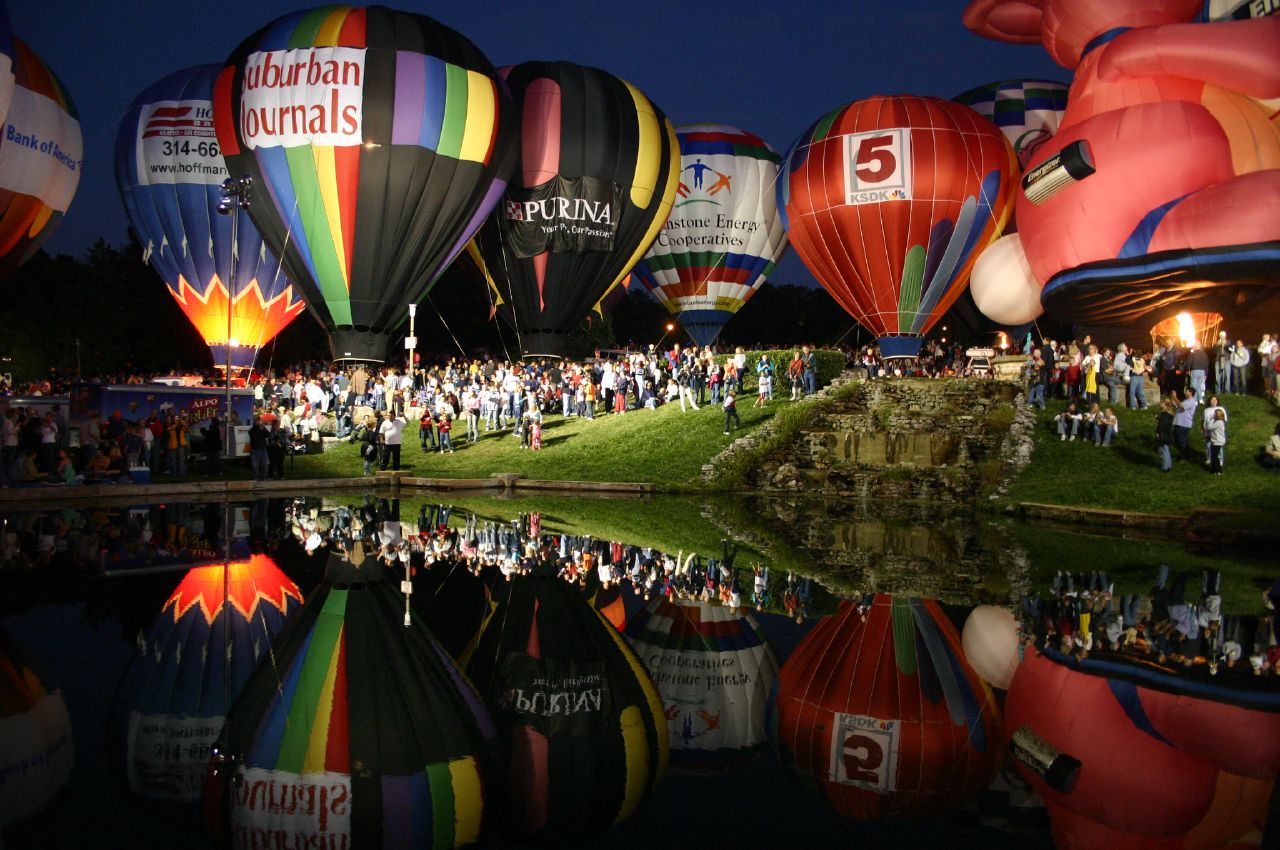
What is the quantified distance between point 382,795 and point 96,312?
164 feet

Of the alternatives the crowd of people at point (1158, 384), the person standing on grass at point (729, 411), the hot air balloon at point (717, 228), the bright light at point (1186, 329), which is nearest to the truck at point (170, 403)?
the person standing on grass at point (729, 411)

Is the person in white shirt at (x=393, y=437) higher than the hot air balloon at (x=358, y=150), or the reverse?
the hot air balloon at (x=358, y=150)

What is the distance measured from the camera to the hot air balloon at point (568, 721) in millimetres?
4340

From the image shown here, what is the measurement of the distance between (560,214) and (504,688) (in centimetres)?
1872

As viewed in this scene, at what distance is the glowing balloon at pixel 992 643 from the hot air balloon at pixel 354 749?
2.71m

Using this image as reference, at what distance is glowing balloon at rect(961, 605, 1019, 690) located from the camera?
6035mm

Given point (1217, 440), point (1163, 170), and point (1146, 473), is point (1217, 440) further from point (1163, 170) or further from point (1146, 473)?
point (1163, 170)

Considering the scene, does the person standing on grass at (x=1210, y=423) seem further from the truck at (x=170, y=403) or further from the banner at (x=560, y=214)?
the truck at (x=170, y=403)

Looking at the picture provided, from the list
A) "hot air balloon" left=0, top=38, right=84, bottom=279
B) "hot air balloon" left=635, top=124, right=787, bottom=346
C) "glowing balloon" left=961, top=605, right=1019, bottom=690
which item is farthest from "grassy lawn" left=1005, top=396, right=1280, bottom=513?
"hot air balloon" left=0, top=38, right=84, bottom=279

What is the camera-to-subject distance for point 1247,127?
60.7 feet

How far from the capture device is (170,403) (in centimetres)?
2328

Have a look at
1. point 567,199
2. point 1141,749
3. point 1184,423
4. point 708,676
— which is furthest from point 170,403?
point 1141,749

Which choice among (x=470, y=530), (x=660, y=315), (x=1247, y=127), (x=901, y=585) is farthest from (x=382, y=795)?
(x=660, y=315)

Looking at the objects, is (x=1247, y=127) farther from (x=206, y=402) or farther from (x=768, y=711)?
(x=206, y=402)
